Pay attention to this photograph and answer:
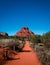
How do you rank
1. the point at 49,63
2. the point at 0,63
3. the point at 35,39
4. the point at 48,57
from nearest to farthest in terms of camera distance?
the point at 49,63 < the point at 48,57 < the point at 0,63 < the point at 35,39

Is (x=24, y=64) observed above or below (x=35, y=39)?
below

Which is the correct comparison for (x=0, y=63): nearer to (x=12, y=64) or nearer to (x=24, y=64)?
(x=12, y=64)

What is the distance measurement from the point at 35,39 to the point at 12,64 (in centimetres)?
3317

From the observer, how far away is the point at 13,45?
30.7 m

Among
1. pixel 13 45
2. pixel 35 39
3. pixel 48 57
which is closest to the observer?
pixel 48 57

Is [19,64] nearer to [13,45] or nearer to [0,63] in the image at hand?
[0,63]

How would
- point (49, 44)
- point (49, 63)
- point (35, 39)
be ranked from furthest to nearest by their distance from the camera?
point (35, 39)
point (49, 44)
point (49, 63)

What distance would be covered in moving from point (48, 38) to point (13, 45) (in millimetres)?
10479

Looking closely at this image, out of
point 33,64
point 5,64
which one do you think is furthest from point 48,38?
point 5,64

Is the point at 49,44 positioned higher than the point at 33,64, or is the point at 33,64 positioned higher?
the point at 49,44

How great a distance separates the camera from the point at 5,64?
1617 centimetres

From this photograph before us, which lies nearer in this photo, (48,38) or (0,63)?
(0,63)

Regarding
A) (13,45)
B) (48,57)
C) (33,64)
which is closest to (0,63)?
(33,64)

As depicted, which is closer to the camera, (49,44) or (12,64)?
(12,64)
